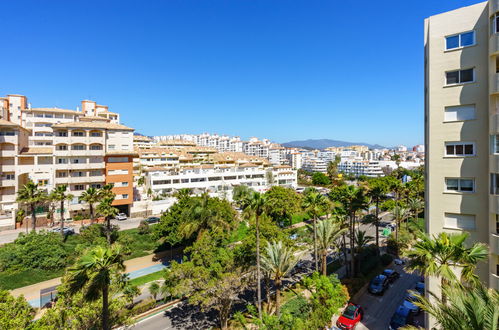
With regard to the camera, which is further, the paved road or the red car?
the paved road

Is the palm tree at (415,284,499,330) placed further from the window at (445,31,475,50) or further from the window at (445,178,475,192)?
the window at (445,31,475,50)

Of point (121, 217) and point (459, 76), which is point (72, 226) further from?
point (459, 76)

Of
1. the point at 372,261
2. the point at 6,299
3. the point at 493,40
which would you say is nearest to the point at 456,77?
the point at 493,40

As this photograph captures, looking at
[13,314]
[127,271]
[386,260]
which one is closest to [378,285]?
[386,260]

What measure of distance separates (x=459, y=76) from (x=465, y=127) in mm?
3011

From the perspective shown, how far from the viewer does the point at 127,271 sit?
3197 centimetres

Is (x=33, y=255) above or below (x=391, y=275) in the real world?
above

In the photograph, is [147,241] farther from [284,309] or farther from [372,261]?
[372,261]

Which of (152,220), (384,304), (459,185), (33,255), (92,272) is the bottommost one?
(384,304)

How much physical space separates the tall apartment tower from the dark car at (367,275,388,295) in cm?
998

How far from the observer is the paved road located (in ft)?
65.3

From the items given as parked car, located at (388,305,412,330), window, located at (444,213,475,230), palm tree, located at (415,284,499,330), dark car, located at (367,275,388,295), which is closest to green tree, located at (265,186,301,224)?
dark car, located at (367,275,388,295)

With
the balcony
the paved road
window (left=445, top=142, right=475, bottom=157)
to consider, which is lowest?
the paved road

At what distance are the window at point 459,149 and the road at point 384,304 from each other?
13889mm
